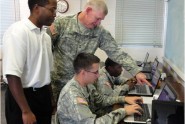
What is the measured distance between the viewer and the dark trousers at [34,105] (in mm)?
1590

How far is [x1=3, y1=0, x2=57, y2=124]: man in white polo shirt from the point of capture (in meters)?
1.44

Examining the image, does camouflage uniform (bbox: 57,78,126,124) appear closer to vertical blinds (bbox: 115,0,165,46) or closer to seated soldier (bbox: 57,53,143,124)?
seated soldier (bbox: 57,53,143,124)

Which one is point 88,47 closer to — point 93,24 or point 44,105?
point 93,24

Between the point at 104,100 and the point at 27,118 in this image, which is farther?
the point at 104,100

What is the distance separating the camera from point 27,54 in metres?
1.50

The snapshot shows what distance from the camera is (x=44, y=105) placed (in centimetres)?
173

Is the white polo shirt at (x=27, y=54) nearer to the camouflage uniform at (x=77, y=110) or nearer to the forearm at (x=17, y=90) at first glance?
→ the forearm at (x=17, y=90)

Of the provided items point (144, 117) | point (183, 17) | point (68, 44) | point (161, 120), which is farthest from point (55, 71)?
point (183, 17)

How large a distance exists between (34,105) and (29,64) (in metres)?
0.31

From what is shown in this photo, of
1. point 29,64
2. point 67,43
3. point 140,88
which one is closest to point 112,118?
point 29,64

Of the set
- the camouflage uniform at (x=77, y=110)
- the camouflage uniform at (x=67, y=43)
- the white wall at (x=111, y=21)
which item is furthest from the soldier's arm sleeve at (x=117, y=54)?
the white wall at (x=111, y=21)

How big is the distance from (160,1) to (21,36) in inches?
142

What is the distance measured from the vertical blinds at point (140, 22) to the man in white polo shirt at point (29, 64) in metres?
3.09

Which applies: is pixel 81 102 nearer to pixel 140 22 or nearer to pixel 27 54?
pixel 27 54
